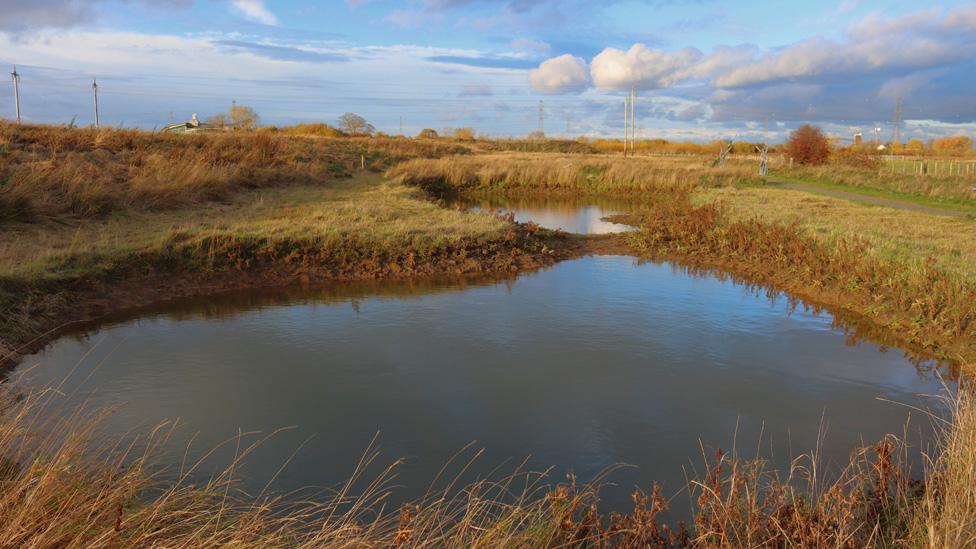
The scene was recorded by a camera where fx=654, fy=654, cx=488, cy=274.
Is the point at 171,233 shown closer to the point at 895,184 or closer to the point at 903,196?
the point at 903,196

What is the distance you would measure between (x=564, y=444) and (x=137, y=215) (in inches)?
484

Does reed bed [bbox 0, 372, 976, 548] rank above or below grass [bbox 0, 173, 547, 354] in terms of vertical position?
below

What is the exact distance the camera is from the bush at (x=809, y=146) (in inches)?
1545

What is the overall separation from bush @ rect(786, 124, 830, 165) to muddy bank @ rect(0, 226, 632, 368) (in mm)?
29698

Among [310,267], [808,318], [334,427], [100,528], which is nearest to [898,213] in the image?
[808,318]

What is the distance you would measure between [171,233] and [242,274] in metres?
1.56

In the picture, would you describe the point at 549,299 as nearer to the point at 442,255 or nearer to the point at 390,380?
the point at 442,255

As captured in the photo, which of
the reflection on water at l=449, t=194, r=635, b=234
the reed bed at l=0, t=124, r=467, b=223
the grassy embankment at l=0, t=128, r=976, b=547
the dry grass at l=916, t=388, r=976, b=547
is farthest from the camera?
the reflection on water at l=449, t=194, r=635, b=234

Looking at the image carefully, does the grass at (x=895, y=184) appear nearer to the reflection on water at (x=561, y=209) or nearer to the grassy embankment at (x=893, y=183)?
the grassy embankment at (x=893, y=183)

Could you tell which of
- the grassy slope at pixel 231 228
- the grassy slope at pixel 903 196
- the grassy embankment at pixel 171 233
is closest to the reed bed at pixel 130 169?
the grassy embankment at pixel 171 233

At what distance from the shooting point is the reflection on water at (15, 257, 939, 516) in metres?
5.44

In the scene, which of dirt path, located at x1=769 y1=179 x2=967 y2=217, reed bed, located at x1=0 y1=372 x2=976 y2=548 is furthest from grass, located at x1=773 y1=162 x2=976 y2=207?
reed bed, located at x1=0 y1=372 x2=976 y2=548

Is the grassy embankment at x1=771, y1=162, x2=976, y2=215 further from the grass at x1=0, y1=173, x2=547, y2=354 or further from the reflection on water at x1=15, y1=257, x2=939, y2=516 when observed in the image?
the grass at x1=0, y1=173, x2=547, y2=354

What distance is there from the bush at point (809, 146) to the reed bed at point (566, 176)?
8.73 meters
